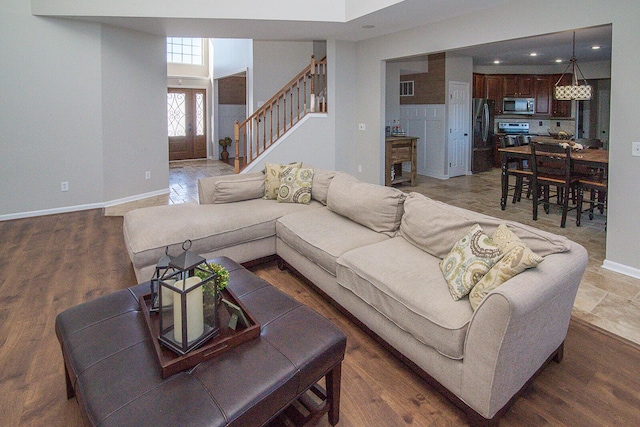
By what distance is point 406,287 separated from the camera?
2205 mm

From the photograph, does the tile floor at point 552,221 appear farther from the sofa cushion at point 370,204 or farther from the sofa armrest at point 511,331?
the sofa cushion at point 370,204

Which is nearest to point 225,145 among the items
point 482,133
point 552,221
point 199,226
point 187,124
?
point 187,124

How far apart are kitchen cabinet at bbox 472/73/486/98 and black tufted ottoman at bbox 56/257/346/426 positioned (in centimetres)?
926

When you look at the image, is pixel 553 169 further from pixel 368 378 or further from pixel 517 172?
pixel 368 378

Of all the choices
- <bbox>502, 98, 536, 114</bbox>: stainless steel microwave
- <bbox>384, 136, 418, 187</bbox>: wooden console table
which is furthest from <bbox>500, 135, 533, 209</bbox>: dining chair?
<bbox>502, 98, 536, 114</bbox>: stainless steel microwave

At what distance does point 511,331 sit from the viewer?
66.4 inches

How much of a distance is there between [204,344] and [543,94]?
35.5 ft

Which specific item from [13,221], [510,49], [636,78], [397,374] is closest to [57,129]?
[13,221]

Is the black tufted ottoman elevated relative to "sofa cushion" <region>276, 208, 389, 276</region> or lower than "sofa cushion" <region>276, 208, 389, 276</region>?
lower

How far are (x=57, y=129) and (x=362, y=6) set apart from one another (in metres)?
4.43

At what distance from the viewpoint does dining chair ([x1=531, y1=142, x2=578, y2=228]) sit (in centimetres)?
497

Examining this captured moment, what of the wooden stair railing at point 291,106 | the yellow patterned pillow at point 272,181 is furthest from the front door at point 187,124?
the yellow patterned pillow at point 272,181

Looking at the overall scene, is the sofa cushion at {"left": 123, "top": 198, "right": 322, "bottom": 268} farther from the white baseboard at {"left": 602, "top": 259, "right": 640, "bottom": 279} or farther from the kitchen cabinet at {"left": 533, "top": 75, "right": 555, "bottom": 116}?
the kitchen cabinet at {"left": 533, "top": 75, "right": 555, "bottom": 116}

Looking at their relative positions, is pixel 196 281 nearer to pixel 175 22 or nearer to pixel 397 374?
pixel 397 374
